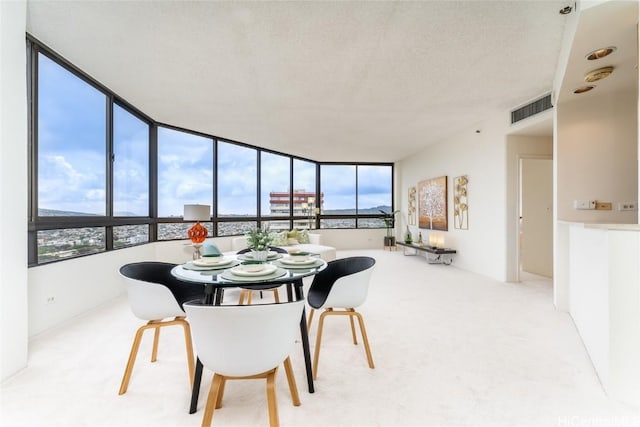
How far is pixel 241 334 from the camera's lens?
1.27 meters

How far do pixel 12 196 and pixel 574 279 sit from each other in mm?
4752

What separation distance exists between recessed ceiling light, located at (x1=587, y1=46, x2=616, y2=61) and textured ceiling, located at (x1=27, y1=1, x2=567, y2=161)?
32cm

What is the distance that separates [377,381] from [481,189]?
4.41 metres

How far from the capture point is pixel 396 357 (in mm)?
2279

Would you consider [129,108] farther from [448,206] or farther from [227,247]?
[448,206]

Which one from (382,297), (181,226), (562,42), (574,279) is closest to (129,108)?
(181,226)

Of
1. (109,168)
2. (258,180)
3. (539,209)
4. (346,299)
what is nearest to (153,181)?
(109,168)

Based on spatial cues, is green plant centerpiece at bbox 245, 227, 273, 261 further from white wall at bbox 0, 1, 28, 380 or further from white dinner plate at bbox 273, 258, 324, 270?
white wall at bbox 0, 1, 28, 380

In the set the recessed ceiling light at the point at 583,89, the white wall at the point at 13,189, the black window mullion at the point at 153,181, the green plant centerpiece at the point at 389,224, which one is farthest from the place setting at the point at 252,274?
the green plant centerpiece at the point at 389,224

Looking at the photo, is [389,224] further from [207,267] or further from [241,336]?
[241,336]

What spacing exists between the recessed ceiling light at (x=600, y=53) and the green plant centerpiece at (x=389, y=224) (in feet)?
21.2

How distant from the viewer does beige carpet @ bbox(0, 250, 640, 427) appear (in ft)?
5.36

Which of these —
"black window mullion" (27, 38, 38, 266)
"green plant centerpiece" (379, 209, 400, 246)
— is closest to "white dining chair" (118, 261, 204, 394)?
"black window mullion" (27, 38, 38, 266)

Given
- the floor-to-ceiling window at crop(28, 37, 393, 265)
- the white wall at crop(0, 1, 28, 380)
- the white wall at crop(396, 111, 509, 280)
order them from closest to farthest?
the white wall at crop(0, 1, 28, 380)
the floor-to-ceiling window at crop(28, 37, 393, 265)
the white wall at crop(396, 111, 509, 280)
